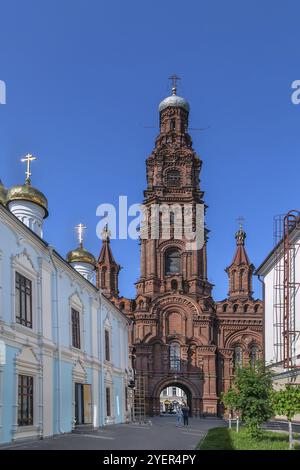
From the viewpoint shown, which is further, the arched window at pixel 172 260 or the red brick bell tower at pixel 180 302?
the arched window at pixel 172 260

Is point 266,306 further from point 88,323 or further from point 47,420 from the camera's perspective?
point 47,420

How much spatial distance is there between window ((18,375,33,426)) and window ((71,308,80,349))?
5.22 metres

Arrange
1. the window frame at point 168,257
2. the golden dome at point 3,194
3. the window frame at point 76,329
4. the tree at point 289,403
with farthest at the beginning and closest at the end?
the window frame at point 168,257 → the golden dome at point 3,194 → the window frame at point 76,329 → the tree at point 289,403

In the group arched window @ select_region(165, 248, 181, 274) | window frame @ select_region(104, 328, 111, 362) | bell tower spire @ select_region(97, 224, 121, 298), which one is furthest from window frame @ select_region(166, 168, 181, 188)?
window frame @ select_region(104, 328, 111, 362)

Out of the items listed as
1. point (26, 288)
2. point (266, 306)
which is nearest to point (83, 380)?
point (26, 288)

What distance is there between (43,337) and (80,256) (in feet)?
41.4

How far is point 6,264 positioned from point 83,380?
29.2 ft

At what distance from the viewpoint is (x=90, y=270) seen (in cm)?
3219

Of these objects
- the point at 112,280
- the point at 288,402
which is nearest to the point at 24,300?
the point at 288,402

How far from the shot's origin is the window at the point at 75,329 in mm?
23047

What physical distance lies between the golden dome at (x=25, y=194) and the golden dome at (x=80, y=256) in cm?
736

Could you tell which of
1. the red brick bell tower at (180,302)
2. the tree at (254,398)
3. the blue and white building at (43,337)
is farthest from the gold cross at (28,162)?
the red brick bell tower at (180,302)

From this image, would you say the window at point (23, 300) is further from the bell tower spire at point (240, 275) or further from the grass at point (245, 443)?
the bell tower spire at point (240, 275)
